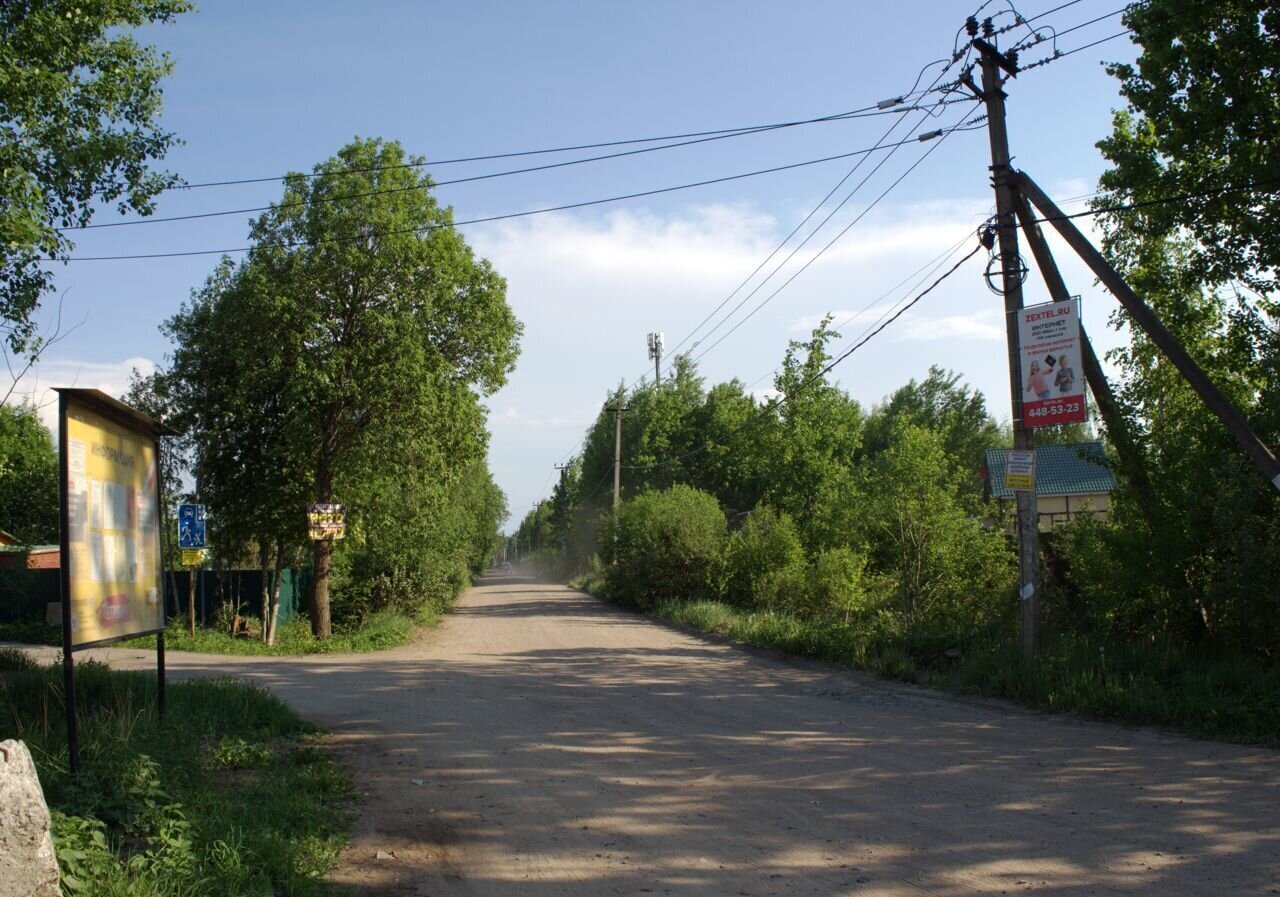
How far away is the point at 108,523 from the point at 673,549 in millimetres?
26274

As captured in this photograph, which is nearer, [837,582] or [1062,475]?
[837,582]

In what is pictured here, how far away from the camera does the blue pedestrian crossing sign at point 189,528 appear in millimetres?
19531

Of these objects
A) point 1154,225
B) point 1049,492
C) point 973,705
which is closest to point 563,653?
point 973,705

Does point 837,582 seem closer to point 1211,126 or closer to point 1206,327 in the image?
point 1206,327

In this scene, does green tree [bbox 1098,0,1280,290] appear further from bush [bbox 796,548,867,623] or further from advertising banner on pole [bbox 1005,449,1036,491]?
bush [bbox 796,548,867,623]

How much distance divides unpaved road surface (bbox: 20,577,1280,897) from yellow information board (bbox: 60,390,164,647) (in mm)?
2412

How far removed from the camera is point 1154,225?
1430 centimetres

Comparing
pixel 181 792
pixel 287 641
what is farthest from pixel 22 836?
pixel 287 641

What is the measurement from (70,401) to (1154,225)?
14352 mm

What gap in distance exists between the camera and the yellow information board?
683 centimetres

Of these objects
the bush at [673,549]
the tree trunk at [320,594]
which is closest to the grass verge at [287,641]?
the tree trunk at [320,594]

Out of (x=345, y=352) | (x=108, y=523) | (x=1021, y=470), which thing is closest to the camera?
(x=108, y=523)

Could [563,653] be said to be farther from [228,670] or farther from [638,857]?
[638,857]

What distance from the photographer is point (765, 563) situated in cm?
2792
